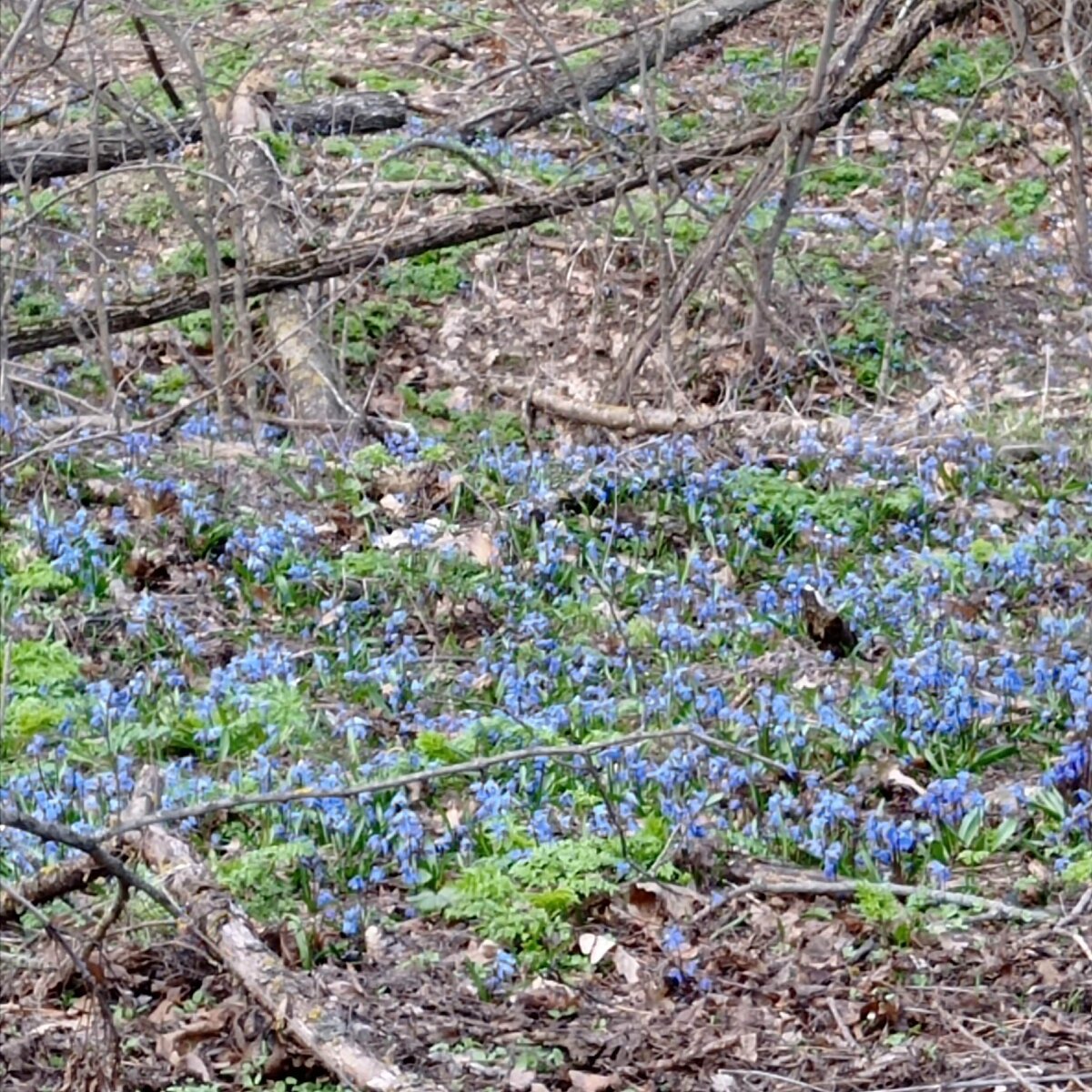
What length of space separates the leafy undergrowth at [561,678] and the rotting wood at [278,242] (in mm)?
984

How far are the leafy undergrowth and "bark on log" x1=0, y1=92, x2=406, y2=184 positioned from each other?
7.36 feet

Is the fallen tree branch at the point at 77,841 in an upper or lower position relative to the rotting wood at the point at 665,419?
upper

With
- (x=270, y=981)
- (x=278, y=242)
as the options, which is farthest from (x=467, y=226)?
(x=270, y=981)

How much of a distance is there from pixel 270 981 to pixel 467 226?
5785 millimetres

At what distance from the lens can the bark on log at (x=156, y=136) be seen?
9539 mm

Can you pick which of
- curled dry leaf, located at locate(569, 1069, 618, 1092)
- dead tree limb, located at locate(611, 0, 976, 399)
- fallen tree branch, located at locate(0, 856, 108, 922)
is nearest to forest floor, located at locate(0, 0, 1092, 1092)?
curled dry leaf, located at locate(569, 1069, 618, 1092)

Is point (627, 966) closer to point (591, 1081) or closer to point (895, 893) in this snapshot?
point (591, 1081)

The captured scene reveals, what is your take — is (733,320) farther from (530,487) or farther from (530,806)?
(530,806)

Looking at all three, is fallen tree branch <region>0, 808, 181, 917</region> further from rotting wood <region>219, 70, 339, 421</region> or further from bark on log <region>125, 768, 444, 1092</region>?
rotting wood <region>219, 70, 339, 421</region>

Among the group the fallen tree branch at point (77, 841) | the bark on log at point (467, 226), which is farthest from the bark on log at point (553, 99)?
the fallen tree branch at point (77, 841)

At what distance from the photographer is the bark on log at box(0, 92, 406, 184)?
954 cm

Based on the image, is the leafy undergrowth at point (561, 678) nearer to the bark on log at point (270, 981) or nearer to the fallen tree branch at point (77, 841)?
the bark on log at point (270, 981)

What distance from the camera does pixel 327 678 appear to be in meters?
6.05

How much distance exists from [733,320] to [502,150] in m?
2.18
